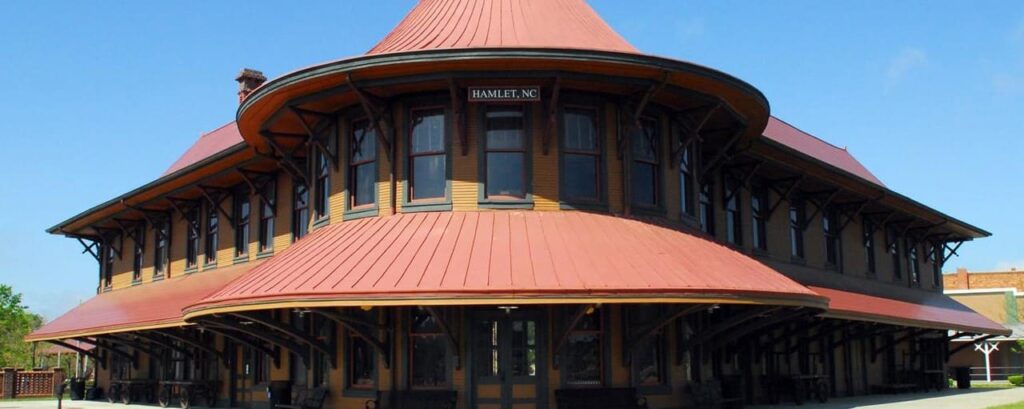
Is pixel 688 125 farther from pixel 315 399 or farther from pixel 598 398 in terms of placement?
pixel 315 399

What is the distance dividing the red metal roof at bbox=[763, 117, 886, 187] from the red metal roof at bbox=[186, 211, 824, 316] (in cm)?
1205

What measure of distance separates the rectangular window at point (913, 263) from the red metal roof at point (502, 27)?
19174 millimetres

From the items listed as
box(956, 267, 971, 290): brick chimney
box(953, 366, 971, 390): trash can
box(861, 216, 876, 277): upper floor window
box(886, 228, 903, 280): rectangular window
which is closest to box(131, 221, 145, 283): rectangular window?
box(861, 216, 876, 277): upper floor window

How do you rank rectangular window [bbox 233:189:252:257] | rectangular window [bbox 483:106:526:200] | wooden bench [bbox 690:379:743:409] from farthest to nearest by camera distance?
rectangular window [bbox 233:189:252:257], wooden bench [bbox 690:379:743:409], rectangular window [bbox 483:106:526:200]

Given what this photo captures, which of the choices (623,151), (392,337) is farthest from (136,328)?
(623,151)

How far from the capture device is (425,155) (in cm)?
1805

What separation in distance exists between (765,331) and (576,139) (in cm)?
777

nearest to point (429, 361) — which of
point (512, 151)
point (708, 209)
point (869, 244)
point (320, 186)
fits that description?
point (512, 151)

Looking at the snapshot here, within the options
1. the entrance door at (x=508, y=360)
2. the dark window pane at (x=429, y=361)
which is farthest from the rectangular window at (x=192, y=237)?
the entrance door at (x=508, y=360)

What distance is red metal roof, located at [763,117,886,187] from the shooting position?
3015 centimetres

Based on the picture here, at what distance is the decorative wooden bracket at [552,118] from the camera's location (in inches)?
675

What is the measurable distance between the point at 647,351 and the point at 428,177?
15.2ft

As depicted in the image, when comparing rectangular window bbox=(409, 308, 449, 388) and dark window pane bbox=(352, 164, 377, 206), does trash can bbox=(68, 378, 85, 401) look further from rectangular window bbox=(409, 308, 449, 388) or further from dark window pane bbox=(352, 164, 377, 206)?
rectangular window bbox=(409, 308, 449, 388)

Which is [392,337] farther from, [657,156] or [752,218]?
[752,218]
